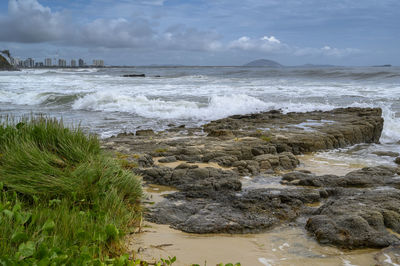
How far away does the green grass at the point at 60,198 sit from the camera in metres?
2.82

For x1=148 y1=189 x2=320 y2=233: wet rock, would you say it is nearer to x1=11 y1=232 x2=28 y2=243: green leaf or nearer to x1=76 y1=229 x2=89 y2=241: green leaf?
x1=76 y1=229 x2=89 y2=241: green leaf

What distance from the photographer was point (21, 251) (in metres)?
2.56

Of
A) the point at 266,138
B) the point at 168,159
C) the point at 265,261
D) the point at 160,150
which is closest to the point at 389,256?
the point at 265,261

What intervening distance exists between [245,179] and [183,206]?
6.55 ft

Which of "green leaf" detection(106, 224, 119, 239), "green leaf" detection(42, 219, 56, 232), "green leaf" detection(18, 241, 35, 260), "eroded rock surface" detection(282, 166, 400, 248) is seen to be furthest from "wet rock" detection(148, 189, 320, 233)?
"green leaf" detection(18, 241, 35, 260)

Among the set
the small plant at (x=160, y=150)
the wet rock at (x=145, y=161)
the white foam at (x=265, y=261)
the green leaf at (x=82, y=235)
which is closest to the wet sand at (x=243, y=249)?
the white foam at (x=265, y=261)

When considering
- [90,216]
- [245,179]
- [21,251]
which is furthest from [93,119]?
[21,251]

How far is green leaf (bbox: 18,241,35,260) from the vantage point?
8.38 feet

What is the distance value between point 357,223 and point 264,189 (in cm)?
182

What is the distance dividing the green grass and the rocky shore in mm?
776

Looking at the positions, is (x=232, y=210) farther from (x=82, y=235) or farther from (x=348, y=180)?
(x=348, y=180)

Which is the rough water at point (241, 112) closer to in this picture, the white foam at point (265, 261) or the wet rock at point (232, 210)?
the white foam at point (265, 261)

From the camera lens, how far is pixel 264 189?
5.86m

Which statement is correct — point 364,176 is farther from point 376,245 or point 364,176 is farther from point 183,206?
point 183,206
